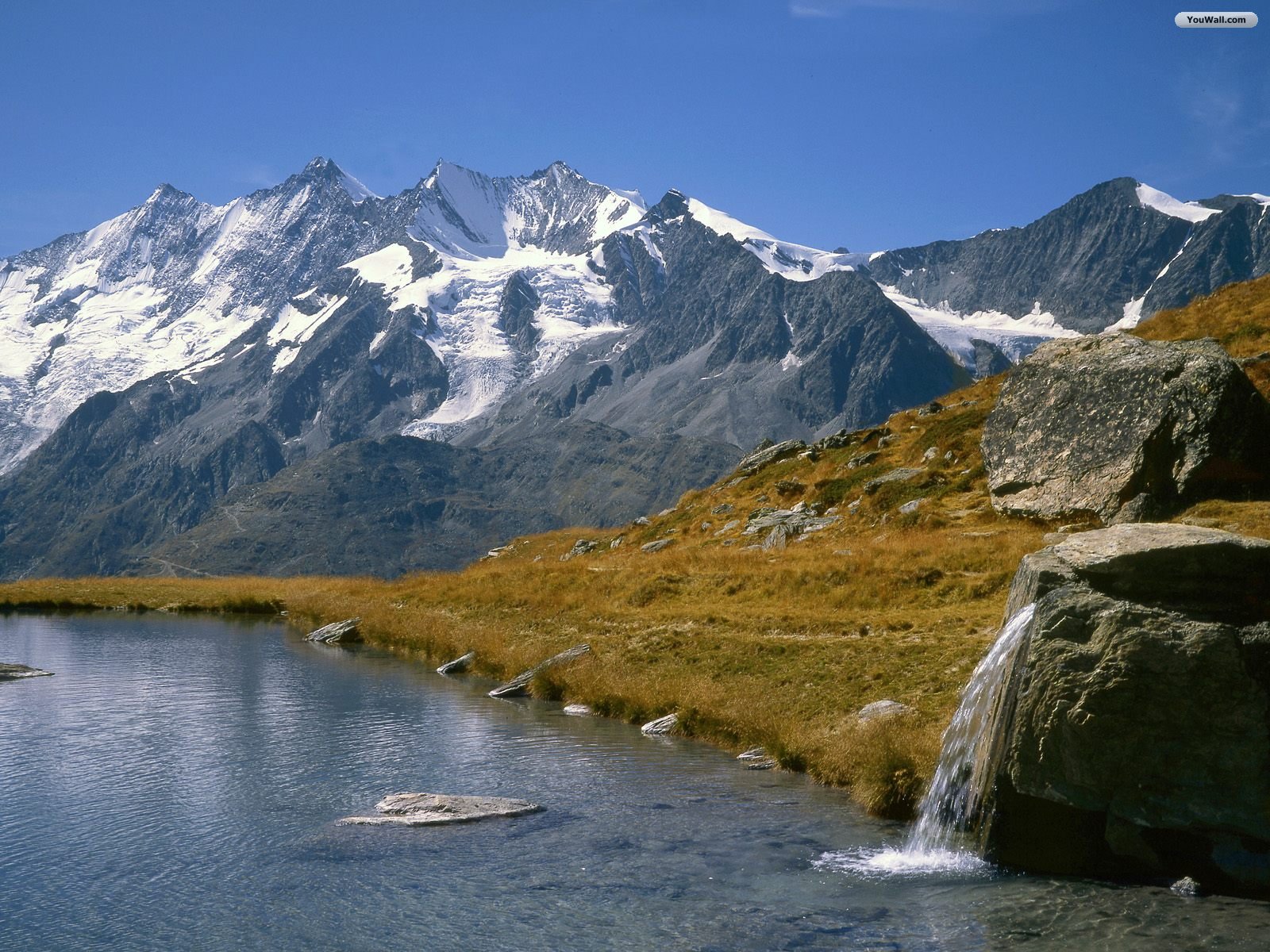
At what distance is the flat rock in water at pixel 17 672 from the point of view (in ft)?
142

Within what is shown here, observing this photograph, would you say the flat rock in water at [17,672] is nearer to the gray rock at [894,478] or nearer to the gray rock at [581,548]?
the gray rock at [581,548]

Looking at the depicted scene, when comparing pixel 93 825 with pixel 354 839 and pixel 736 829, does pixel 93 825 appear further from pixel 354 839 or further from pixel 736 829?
pixel 736 829

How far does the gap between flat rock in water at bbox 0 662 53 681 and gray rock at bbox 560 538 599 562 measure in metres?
33.8

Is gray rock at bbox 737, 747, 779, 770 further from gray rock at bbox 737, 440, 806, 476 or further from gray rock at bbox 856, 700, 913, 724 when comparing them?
gray rock at bbox 737, 440, 806, 476

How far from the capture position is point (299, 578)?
97875 millimetres

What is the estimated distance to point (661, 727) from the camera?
31.7 m

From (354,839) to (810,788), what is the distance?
9.96m

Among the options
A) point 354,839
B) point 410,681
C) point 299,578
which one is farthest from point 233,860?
point 299,578

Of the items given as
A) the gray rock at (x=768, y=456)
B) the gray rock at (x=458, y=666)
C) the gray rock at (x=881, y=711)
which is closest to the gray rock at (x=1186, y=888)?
the gray rock at (x=881, y=711)

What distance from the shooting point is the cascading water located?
1856 centimetres

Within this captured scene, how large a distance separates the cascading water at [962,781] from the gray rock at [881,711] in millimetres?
4740

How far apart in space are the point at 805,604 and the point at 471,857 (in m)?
21.2

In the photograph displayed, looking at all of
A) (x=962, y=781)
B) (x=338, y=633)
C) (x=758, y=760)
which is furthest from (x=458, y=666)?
(x=962, y=781)

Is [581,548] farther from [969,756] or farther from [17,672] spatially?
[969,756]
